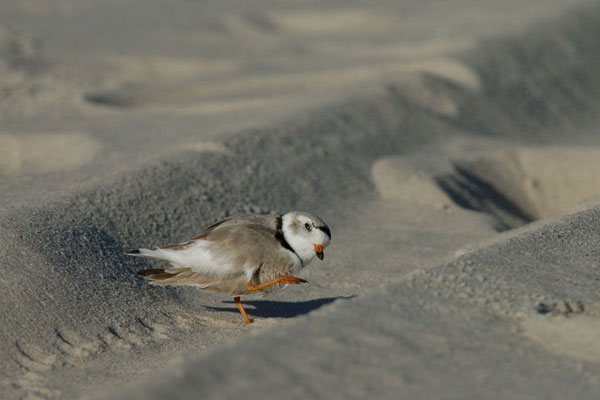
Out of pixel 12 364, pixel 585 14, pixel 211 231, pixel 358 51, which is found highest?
pixel 585 14

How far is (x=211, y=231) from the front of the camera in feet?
13.1

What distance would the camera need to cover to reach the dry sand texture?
2.66 m

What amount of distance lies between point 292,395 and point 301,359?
0.19 m

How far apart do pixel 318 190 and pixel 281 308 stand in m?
1.75

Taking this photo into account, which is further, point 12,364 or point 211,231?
point 211,231

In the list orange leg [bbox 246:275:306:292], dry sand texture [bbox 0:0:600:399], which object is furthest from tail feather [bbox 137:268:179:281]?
orange leg [bbox 246:275:306:292]

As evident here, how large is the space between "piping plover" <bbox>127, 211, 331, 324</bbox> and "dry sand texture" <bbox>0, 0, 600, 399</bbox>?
0.76 feet

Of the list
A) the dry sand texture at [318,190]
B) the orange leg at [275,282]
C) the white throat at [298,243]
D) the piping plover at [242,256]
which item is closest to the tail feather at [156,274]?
the piping plover at [242,256]

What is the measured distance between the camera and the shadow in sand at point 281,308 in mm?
4137

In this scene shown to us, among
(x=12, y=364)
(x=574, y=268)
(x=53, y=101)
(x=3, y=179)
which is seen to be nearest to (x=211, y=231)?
(x=12, y=364)

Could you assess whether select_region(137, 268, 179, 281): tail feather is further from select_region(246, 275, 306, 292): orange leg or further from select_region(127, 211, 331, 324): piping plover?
select_region(246, 275, 306, 292): orange leg

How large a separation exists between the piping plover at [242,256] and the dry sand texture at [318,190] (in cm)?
23

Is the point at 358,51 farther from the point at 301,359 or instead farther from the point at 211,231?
the point at 301,359

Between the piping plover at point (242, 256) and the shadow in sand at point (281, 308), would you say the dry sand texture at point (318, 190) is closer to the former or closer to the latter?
the shadow in sand at point (281, 308)
